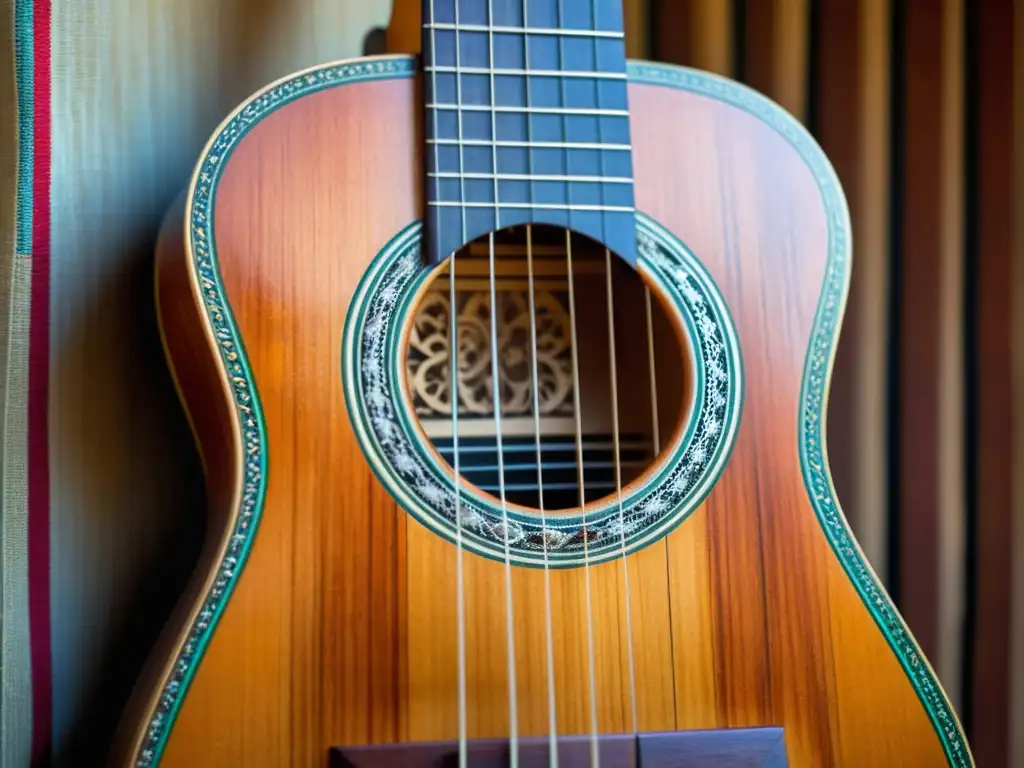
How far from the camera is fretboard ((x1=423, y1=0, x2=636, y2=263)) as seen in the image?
69cm

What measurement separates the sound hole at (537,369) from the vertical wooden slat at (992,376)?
0.44m

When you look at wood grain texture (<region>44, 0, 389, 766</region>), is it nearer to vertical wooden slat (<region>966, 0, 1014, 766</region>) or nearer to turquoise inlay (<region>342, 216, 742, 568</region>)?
turquoise inlay (<region>342, 216, 742, 568</region>)

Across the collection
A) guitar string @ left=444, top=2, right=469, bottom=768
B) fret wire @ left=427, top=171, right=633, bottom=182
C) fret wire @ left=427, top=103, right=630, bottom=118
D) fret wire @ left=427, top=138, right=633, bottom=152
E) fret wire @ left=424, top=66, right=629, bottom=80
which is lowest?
guitar string @ left=444, top=2, right=469, bottom=768

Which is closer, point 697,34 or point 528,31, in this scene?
point 528,31

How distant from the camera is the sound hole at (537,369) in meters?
0.86

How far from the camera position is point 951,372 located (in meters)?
1.02

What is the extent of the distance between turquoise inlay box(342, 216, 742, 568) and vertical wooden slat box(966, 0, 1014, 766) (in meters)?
0.46

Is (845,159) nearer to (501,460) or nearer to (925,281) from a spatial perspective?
(925,281)

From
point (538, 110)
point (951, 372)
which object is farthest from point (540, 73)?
point (951, 372)

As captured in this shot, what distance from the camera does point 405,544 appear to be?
2.10 feet

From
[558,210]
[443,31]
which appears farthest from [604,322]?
[443,31]

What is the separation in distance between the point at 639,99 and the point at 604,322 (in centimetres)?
23

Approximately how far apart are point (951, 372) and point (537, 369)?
Result: 1.64 feet

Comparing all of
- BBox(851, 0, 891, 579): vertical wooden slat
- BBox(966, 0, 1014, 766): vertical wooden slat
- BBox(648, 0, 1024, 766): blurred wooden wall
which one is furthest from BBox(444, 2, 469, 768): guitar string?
BBox(966, 0, 1014, 766): vertical wooden slat
